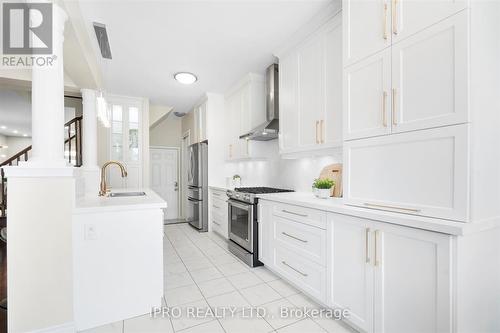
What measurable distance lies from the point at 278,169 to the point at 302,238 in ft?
5.21

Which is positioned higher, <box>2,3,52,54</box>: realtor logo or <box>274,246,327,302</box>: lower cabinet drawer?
<box>2,3,52,54</box>: realtor logo

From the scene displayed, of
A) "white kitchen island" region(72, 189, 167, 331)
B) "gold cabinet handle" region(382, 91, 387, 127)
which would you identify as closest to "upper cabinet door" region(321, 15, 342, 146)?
"gold cabinet handle" region(382, 91, 387, 127)

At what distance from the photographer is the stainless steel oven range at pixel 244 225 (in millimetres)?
2910

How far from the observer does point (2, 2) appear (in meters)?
2.02

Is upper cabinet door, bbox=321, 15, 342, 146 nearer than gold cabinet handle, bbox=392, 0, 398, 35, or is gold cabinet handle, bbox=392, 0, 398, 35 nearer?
gold cabinet handle, bbox=392, 0, 398, 35

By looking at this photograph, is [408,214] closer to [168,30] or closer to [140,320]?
[140,320]

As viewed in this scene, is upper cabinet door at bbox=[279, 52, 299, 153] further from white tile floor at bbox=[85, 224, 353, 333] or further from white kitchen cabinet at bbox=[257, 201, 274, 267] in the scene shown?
white tile floor at bbox=[85, 224, 353, 333]

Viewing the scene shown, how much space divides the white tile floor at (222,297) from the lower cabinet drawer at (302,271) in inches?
5.4

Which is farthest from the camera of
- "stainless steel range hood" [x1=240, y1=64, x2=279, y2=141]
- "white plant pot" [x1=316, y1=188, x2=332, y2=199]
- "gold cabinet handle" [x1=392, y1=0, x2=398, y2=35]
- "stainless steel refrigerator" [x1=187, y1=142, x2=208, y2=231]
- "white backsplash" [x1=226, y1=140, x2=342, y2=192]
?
"stainless steel refrigerator" [x1=187, y1=142, x2=208, y2=231]

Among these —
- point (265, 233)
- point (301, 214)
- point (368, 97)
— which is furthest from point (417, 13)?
point (265, 233)

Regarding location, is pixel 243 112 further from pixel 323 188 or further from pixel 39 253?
pixel 39 253

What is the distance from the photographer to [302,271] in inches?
84.9

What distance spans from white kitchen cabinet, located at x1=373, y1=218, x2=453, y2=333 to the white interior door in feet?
18.0

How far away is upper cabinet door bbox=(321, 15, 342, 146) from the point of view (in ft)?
7.17
